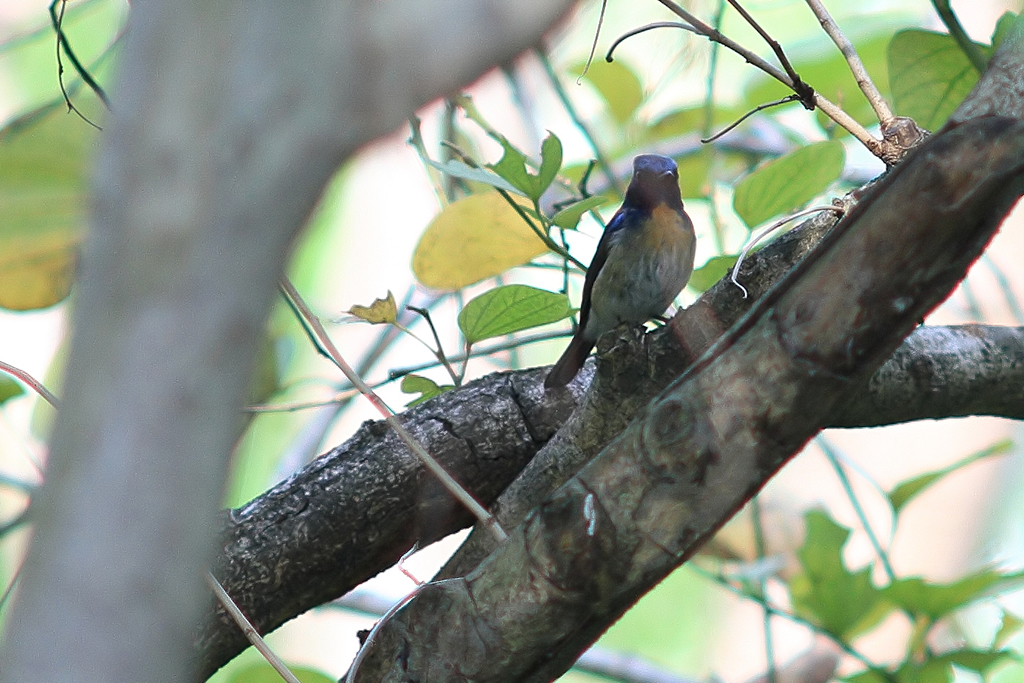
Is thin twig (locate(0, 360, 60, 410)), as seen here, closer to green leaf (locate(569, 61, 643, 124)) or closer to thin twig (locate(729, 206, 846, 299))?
thin twig (locate(729, 206, 846, 299))

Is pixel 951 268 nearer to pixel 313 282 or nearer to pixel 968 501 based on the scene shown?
pixel 313 282

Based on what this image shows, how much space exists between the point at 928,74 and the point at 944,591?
608 mm

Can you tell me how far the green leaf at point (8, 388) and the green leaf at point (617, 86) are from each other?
889 millimetres

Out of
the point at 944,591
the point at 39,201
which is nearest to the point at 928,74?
the point at 944,591

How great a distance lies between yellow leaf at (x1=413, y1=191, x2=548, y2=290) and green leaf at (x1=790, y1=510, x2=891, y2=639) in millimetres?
551

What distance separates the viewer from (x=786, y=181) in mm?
916

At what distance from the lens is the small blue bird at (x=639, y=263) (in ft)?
3.63

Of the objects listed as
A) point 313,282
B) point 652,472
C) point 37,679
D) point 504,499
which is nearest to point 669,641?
point 313,282

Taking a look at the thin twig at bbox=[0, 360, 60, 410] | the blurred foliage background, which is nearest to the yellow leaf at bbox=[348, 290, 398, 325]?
the blurred foliage background

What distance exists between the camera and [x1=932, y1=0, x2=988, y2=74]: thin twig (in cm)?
82

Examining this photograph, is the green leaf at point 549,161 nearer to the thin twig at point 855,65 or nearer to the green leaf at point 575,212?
the green leaf at point 575,212

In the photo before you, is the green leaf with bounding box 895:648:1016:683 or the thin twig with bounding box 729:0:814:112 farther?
the green leaf with bounding box 895:648:1016:683

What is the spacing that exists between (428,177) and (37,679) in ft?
3.16

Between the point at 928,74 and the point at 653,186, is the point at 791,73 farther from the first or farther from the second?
the point at 653,186
